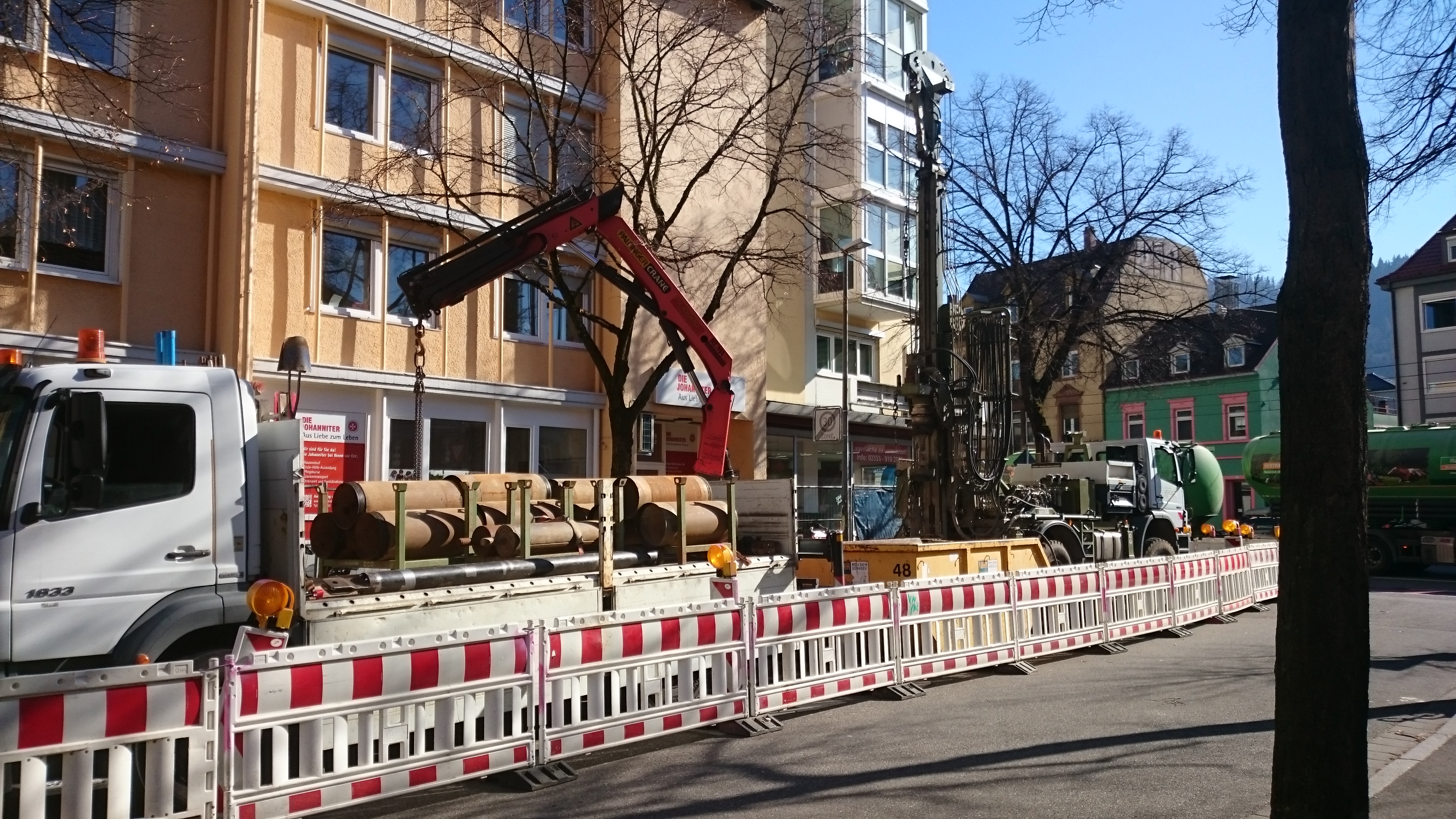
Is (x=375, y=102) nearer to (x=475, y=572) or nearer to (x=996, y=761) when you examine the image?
(x=475, y=572)

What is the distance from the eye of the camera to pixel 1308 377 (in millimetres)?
4242

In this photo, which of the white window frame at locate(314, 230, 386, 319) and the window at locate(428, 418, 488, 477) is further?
the window at locate(428, 418, 488, 477)

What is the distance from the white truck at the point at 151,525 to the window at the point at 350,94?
11761 millimetres

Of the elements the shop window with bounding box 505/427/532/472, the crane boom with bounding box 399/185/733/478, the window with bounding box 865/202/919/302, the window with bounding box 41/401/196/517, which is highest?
the window with bounding box 865/202/919/302

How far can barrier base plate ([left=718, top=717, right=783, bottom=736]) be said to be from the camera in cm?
820

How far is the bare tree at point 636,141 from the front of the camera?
16.7 m

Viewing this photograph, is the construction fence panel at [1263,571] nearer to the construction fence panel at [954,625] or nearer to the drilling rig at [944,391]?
the drilling rig at [944,391]

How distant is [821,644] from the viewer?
29.8 ft

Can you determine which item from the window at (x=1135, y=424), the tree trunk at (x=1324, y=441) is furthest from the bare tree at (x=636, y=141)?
the window at (x=1135, y=424)

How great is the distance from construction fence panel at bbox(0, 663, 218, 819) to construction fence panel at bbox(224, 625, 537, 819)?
16 cm

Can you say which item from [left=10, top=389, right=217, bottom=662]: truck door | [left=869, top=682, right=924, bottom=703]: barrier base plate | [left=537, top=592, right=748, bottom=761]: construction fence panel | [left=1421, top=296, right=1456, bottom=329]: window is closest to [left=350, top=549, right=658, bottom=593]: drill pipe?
[left=537, top=592, right=748, bottom=761]: construction fence panel

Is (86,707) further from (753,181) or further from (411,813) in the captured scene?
(753,181)

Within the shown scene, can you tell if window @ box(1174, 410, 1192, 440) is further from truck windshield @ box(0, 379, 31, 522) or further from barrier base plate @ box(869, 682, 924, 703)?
truck windshield @ box(0, 379, 31, 522)

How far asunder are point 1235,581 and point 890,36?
1925 centimetres
